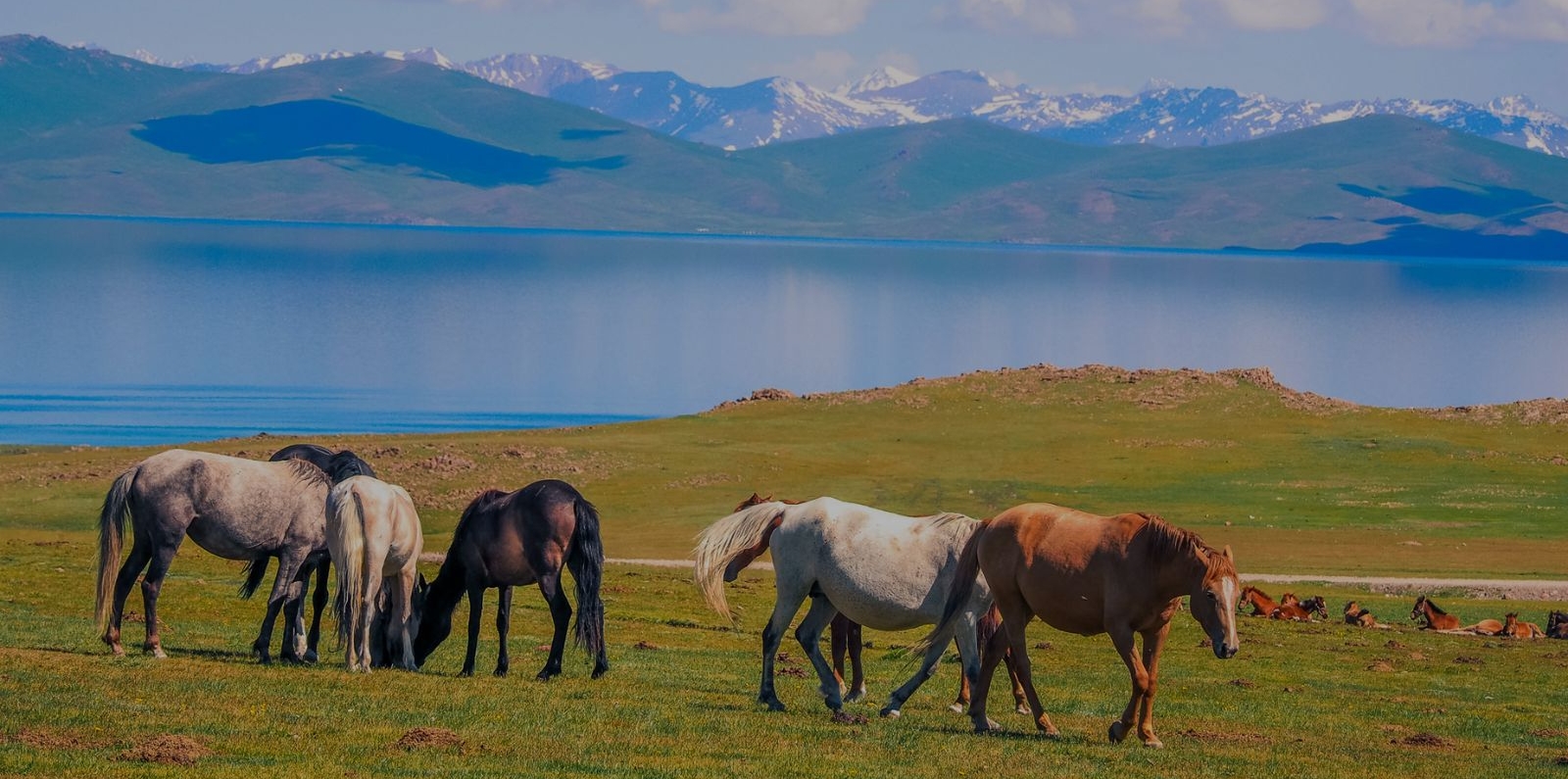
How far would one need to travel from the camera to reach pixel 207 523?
2092 cm

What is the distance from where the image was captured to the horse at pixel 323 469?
21.4 metres

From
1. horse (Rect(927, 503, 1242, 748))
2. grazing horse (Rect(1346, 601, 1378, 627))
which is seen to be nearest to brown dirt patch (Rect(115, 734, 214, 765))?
horse (Rect(927, 503, 1242, 748))

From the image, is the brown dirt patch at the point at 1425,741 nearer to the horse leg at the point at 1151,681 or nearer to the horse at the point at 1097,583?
the horse leg at the point at 1151,681

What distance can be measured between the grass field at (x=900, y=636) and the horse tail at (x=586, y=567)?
30.0 inches

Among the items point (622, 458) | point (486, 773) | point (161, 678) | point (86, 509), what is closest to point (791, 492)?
point (622, 458)

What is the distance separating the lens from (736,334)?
512 feet

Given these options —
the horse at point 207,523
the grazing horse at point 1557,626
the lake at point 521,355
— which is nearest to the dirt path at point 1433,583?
the grazing horse at point 1557,626

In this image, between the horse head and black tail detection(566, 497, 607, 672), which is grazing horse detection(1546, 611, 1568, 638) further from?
black tail detection(566, 497, 607, 672)

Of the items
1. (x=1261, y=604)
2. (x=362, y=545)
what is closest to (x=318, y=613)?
(x=362, y=545)

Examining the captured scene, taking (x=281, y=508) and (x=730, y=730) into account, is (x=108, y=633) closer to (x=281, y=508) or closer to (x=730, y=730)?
(x=281, y=508)

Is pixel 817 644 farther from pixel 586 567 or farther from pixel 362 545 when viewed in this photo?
pixel 362 545

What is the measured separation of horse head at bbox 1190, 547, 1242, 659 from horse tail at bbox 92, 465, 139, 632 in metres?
12.8

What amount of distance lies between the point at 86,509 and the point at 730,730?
34305 mm

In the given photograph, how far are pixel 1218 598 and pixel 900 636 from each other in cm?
1400
